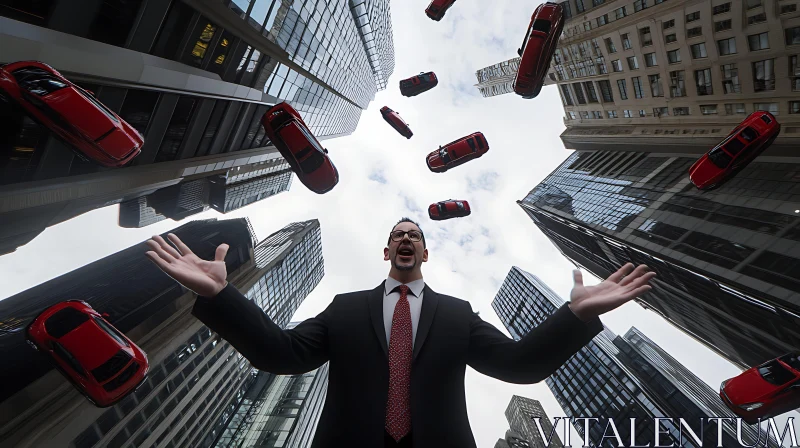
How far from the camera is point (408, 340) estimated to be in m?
2.60

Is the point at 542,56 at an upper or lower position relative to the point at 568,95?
lower

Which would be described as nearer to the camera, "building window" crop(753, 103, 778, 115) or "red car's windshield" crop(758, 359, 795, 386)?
"red car's windshield" crop(758, 359, 795, 386)

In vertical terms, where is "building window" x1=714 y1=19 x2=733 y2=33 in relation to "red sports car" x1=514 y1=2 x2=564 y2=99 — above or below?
above

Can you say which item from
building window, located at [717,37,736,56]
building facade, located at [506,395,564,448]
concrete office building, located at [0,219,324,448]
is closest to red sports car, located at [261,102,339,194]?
A: concrete office building, located at [0,219,324,448]

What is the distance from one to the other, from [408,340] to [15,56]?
35.7 feet

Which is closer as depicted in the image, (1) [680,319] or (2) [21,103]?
(2) [21,103]

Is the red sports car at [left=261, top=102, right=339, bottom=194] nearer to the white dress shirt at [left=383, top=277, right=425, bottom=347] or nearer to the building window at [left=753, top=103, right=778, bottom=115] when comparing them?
the white dress shirt at [left=383, top=277, right=425, bottom=347]

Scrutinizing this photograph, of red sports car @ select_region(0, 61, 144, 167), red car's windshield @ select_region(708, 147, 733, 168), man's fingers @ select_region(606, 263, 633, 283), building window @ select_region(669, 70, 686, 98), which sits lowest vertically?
red sports car @ select_region(0, 61, 144, 167)

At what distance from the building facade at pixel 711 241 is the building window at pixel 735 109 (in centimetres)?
410

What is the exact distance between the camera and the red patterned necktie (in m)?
2.21

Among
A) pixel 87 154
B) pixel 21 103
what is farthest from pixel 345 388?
pixel 21 103

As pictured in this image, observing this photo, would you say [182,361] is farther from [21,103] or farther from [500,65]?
[500,65]

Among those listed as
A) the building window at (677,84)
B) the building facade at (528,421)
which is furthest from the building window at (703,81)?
the building facade at (528,421)

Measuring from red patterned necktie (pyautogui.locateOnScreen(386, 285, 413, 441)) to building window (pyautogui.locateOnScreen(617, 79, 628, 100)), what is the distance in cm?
4040
